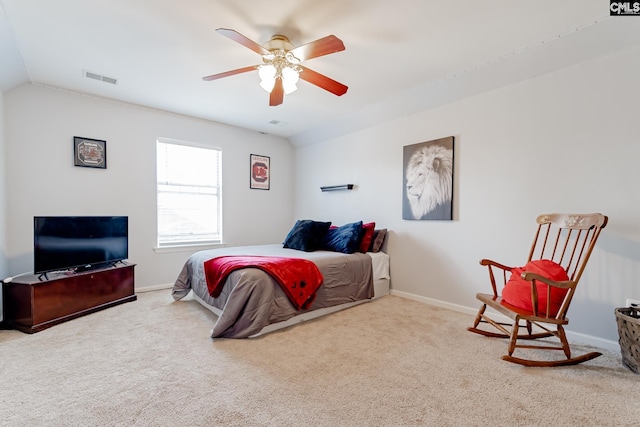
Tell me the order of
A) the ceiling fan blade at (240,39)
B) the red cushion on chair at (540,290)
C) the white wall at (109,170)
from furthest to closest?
the white wall at (109,170)
the red cushion on chair at (540,290)
the ceiling fan blade at (240,39)

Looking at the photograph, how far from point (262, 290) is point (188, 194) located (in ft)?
8.10

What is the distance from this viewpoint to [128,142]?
3.70 m

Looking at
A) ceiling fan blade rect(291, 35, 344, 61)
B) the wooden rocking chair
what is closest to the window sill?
ceiling fan blade rect(291, 35, 344, 61)

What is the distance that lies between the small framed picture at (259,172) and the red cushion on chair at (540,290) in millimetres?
3807

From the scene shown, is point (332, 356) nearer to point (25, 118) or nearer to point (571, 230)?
point (571, 230)

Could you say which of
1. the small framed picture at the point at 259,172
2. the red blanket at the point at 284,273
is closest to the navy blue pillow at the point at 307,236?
the red blanket at the point at 284,273

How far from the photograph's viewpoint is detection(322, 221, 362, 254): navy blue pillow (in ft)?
11.6

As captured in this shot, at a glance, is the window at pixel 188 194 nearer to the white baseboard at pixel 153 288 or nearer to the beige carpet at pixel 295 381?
the white baseboard at pixel 153 288

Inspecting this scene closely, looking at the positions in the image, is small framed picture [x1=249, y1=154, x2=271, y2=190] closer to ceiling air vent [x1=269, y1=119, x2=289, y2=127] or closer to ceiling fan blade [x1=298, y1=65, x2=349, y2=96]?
ceiling air vent [x1=269, y1=119, x2=289, y2=127]

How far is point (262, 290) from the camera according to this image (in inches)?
96.9

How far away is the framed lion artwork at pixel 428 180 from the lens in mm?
3201

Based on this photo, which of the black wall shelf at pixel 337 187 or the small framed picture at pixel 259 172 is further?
the small framed picture at pixel 259 172

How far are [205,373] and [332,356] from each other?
861 millimetres

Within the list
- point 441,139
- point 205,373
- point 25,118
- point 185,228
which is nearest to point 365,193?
point 441,139
